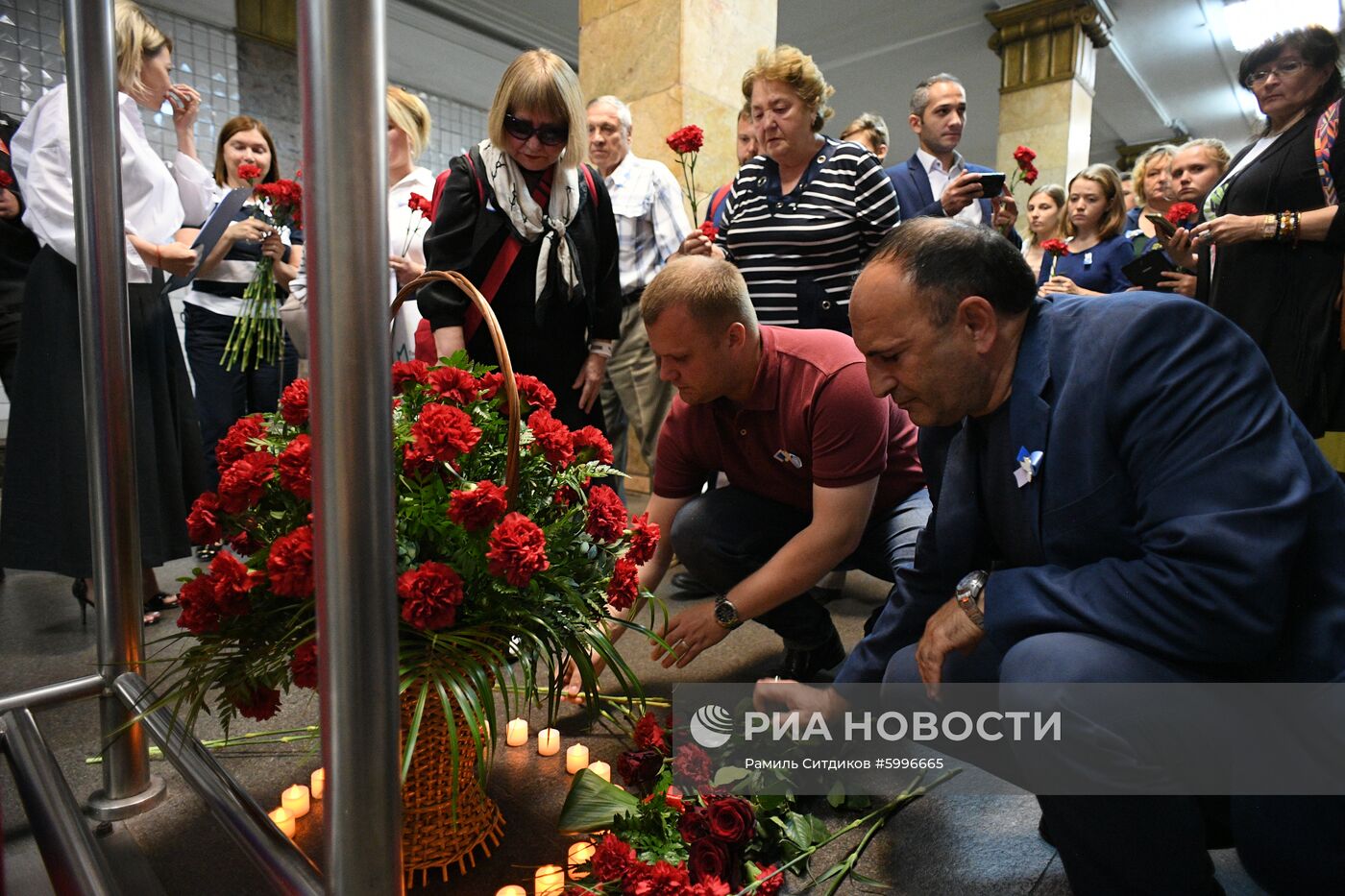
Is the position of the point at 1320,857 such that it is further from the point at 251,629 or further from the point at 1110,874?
the point at 251,629

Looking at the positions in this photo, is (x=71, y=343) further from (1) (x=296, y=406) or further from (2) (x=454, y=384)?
(2) (x=454, y=384)

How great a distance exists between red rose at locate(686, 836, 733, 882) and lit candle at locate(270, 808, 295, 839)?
0.62 meters

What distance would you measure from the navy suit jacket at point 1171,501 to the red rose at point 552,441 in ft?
1.93

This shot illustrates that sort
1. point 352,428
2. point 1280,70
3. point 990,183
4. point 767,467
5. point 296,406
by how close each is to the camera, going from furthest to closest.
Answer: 1. point 990,183
2. point 1280,70
3. point 767,467
4. point 296,406
5. point 352,428

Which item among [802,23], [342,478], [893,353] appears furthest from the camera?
[802,23]

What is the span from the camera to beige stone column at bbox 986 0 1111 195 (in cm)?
673

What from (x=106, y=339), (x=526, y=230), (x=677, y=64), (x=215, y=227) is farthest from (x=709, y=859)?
(x=677, y=64)

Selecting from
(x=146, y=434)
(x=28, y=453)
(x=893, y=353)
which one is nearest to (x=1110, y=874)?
(x=893, y=353)

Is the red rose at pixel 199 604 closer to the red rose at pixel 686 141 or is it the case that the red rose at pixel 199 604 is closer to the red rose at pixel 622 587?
the red rose at pixel 622 587

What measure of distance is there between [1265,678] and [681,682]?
43.0 inches

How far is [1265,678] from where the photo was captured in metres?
1.01

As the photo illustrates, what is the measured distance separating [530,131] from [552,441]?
3.44 feet

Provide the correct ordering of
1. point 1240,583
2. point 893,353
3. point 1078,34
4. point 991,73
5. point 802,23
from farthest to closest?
point 991,73, point 802,23, point 1078,34, point 893,353, point 1240,583

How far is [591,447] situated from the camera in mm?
1251
